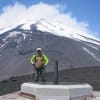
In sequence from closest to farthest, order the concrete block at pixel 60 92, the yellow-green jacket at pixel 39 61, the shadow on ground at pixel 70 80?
the concrete block at pixel 60 92 < the yellow-green jacket at pixel 39 61 < the shadow on ground at pixel 70 80

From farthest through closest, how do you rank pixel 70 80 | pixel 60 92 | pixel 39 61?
pixel 70 80 → pixel 39 61 → pixel 60 92

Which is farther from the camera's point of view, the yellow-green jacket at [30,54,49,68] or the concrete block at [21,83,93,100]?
the yellow-green jacket at [30,54,49,68]

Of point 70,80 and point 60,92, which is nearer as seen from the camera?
point 60,92

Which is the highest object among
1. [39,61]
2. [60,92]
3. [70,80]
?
[39,61]

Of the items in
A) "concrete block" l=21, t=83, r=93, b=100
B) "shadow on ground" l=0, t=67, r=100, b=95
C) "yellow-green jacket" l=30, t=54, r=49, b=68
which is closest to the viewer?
"concrete block" l=21, t=83, r=93, b=100

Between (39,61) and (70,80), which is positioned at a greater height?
(39,61)

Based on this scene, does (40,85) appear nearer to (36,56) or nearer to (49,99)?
(49,99)

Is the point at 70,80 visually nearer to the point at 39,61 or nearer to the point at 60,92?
the point at 39,61

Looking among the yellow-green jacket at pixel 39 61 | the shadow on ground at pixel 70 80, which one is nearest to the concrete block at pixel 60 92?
the yellow-green jacket at pixel 39 61

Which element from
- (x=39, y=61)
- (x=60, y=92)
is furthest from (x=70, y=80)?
(x=60, y=92)

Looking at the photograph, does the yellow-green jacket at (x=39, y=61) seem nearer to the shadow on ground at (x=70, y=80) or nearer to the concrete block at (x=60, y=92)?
the concrete block at (x=60, y=92)

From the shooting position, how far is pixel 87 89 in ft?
61.9

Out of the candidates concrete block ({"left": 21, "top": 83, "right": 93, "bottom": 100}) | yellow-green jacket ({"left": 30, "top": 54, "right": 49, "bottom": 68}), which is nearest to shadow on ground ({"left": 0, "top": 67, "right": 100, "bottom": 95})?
yellow-green jacket ({"left": 30, "top": 54, "right": 49, "bottom": 68})

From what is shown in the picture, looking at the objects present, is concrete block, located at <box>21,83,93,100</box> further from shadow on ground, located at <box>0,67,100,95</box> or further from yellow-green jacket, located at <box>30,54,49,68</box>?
shadow on ground, located at <box>0,67,100,95</box>
